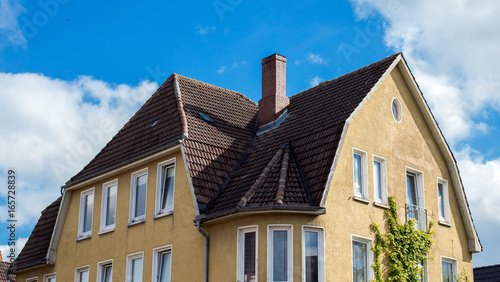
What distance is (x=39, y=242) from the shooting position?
31703mm

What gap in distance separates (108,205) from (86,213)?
5.08 feet

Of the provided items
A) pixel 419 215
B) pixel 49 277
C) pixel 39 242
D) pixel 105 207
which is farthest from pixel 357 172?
pixel 39 242

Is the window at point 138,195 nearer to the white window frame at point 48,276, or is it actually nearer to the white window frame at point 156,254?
the white window frame at point 156,254

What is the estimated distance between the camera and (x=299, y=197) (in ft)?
73.8

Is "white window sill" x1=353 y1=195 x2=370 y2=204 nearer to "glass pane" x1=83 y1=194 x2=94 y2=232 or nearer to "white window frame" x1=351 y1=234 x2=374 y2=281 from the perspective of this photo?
"white window frame" x1=351 y1=234 x2=374 y2=281

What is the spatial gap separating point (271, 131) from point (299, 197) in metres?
5.98

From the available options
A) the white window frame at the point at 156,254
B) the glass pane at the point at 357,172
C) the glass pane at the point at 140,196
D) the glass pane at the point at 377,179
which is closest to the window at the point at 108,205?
the glass pane at the point at 140,196

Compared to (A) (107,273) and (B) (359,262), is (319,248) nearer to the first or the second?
(B) (359,262)

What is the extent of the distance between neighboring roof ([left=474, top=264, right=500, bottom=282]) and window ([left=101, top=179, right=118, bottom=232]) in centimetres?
1860

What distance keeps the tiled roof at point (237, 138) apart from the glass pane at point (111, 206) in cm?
89

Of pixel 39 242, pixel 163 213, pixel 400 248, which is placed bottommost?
pixel 400 248

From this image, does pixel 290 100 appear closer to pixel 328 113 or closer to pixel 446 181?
pixel 328 113

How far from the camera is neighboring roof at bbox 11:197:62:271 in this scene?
102 ft

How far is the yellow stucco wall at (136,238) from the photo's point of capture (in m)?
24.3
